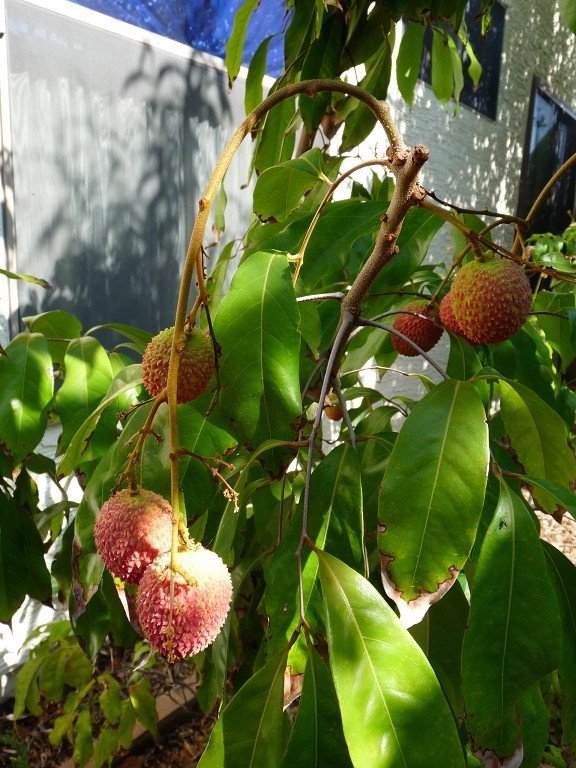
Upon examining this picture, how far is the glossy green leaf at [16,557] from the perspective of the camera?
3.17 ft

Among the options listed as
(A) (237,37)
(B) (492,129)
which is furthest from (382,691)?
(B) (492,129)

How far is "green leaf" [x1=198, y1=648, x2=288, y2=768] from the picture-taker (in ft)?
1.57

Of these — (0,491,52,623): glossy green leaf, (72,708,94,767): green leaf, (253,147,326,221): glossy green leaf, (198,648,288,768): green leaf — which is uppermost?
(253,147,326,221): glossy green leaf

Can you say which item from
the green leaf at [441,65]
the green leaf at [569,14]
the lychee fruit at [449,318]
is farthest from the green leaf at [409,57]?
the lychee fruit at [449,318]

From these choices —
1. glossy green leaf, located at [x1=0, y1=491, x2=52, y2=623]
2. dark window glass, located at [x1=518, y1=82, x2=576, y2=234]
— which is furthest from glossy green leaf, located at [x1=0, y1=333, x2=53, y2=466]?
dark window glass, located at [x1=518, y1=82, x2=576, y2=234]

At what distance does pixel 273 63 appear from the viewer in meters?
2.38

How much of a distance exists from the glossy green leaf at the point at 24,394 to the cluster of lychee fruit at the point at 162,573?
41 centimetres

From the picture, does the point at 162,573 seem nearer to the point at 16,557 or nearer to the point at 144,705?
the point at 16,557

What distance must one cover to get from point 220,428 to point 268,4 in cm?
220

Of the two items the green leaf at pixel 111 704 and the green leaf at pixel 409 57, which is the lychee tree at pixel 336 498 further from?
the green leaf at pixel 111 704

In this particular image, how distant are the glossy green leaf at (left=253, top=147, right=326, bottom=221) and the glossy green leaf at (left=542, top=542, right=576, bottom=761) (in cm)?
49

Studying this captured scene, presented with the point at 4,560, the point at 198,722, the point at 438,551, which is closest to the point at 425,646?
the point at 438,551

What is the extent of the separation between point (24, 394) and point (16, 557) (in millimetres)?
287

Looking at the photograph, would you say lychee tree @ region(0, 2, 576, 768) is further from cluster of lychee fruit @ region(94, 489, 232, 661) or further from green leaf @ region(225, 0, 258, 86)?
green leaf @ region(225, 0, 258, 86)
